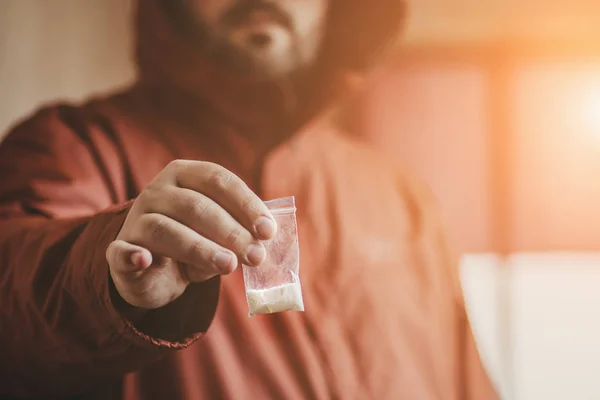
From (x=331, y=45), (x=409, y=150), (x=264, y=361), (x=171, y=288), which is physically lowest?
(x=264, y=361)

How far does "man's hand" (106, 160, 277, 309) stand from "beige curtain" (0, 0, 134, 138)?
38 centimetres

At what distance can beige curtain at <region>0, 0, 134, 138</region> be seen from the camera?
3.18 ft

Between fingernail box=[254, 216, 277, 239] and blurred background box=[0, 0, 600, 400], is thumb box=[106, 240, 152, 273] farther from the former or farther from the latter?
blurred background box=[0, 0, 600, 400]

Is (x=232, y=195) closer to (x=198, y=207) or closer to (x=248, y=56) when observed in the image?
(x=198, y=207)

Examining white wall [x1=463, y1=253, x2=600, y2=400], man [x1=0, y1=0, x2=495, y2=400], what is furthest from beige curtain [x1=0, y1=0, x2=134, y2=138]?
white wall [x1=463, y1=253, x2=600, y2=400]

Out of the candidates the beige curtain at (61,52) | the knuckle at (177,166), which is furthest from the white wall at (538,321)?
the beige curtain at (61,52)

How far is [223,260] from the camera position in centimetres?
61

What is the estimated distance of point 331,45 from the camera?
927 millimetres

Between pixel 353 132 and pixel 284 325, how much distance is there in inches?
11.6

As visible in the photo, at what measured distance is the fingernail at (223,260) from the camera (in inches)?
24.1

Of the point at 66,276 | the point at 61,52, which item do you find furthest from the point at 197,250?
the point at 61,52

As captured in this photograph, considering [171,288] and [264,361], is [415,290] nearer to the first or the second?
[264,361]

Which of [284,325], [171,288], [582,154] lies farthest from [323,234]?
[582,154]

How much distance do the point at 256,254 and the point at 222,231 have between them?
0.04 metres
